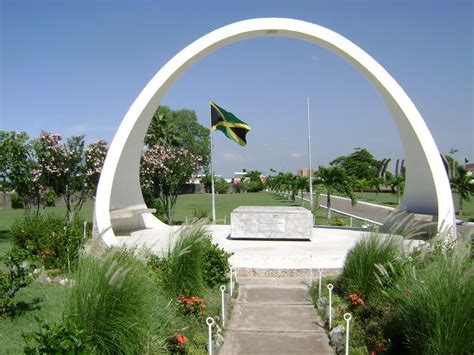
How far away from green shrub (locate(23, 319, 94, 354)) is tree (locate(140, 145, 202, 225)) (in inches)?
617

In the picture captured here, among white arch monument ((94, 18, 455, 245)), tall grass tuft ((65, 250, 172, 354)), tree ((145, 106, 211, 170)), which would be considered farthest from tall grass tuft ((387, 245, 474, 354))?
tree ((145, 106, 211, 170))

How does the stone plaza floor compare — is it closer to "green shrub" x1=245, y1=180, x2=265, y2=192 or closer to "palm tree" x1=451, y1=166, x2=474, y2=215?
"palm tree" x1=451, y1=166, x2=474, y2=215

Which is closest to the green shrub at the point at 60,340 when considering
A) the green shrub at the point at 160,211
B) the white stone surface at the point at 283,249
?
the white stone surface at the point at 283,249

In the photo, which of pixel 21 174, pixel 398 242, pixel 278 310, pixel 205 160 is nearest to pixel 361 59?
pixel 398 242

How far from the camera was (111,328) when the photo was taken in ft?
12.8

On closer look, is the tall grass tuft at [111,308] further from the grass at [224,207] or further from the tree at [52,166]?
the tree at [52,166]

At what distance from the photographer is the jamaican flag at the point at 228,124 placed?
18484mm

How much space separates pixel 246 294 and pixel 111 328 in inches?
157

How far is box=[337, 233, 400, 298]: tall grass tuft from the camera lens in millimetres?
6383

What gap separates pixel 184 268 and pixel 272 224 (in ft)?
20.1

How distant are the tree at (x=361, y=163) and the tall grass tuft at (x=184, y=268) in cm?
Result: 7387

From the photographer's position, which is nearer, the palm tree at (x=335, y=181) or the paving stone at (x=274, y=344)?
the paving stone at (x=274, y=344)

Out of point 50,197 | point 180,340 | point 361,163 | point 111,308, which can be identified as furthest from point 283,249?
point 361,163

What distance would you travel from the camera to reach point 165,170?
19359 mm
